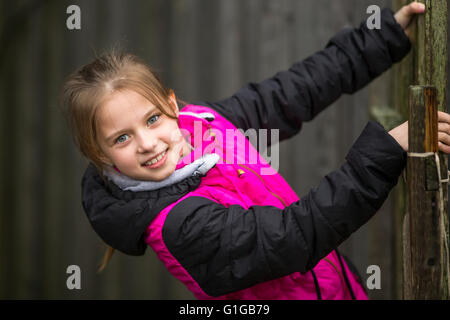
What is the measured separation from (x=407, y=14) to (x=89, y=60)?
1.95 m

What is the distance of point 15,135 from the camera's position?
3020 millimetres

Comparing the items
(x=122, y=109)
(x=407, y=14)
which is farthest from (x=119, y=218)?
(x=407, y=14)

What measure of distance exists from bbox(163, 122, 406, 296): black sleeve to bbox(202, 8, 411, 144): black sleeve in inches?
16.6

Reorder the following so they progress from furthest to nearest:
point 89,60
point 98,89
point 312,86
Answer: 1. point 89,60
2. point 312,86
3. point 98,89

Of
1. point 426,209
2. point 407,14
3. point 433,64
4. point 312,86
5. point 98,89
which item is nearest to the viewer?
point 426,209

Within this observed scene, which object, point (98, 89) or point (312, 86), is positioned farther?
point (312, 86)

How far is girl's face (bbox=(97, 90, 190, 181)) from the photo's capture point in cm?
122

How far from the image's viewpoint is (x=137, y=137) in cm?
123

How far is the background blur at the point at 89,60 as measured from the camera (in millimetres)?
2768

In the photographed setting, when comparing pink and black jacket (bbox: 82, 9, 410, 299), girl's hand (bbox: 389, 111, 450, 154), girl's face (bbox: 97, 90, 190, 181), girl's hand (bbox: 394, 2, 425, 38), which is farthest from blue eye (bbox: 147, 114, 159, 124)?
girl's hand (bbox: 394, 2, 425, 38)

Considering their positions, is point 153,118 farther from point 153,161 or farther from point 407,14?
point 407,14

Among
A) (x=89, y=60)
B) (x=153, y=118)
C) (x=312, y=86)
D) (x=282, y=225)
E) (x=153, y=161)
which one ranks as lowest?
(x=282, y=225)

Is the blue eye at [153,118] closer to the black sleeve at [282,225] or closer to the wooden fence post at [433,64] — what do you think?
the black sleeve at [282,225]

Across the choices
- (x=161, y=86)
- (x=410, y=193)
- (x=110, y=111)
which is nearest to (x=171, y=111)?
(x=161, y=86)
